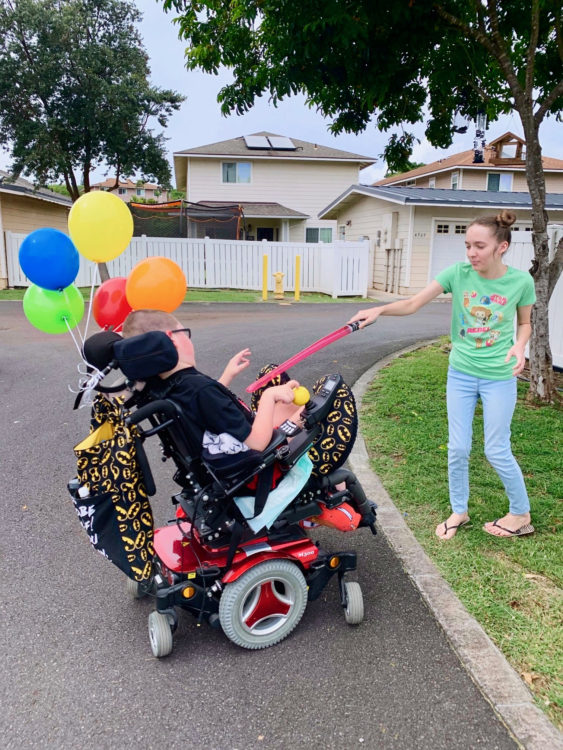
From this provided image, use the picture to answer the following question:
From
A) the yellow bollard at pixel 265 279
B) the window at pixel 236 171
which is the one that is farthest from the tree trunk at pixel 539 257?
the window at pixel 236 171

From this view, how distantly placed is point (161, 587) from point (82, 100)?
24.4 metres

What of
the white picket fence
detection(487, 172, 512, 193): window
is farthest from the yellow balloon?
detection(487, 172, 512, 193): window

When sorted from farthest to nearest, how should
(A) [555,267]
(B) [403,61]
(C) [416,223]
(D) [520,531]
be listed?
(C) [416,223] → (B) [403,61] → (A) [555,267] → (D) [520,531]

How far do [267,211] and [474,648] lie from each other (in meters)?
26.4

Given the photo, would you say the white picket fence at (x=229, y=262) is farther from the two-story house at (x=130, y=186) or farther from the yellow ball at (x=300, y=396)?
the yellow ball at (x=300, y=396)

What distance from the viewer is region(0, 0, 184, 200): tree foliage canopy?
2127cm

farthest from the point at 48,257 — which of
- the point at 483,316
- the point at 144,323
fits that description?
the point at 483,316

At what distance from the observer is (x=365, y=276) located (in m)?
17.9

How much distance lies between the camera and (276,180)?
2873cm

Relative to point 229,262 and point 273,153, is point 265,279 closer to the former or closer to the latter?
point 229,262

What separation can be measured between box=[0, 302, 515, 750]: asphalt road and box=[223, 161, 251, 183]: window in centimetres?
2717

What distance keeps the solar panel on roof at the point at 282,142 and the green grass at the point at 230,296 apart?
46.2 ft

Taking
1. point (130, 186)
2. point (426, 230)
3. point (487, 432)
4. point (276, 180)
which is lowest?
point (487, 432)

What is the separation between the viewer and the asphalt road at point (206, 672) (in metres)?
2.02
